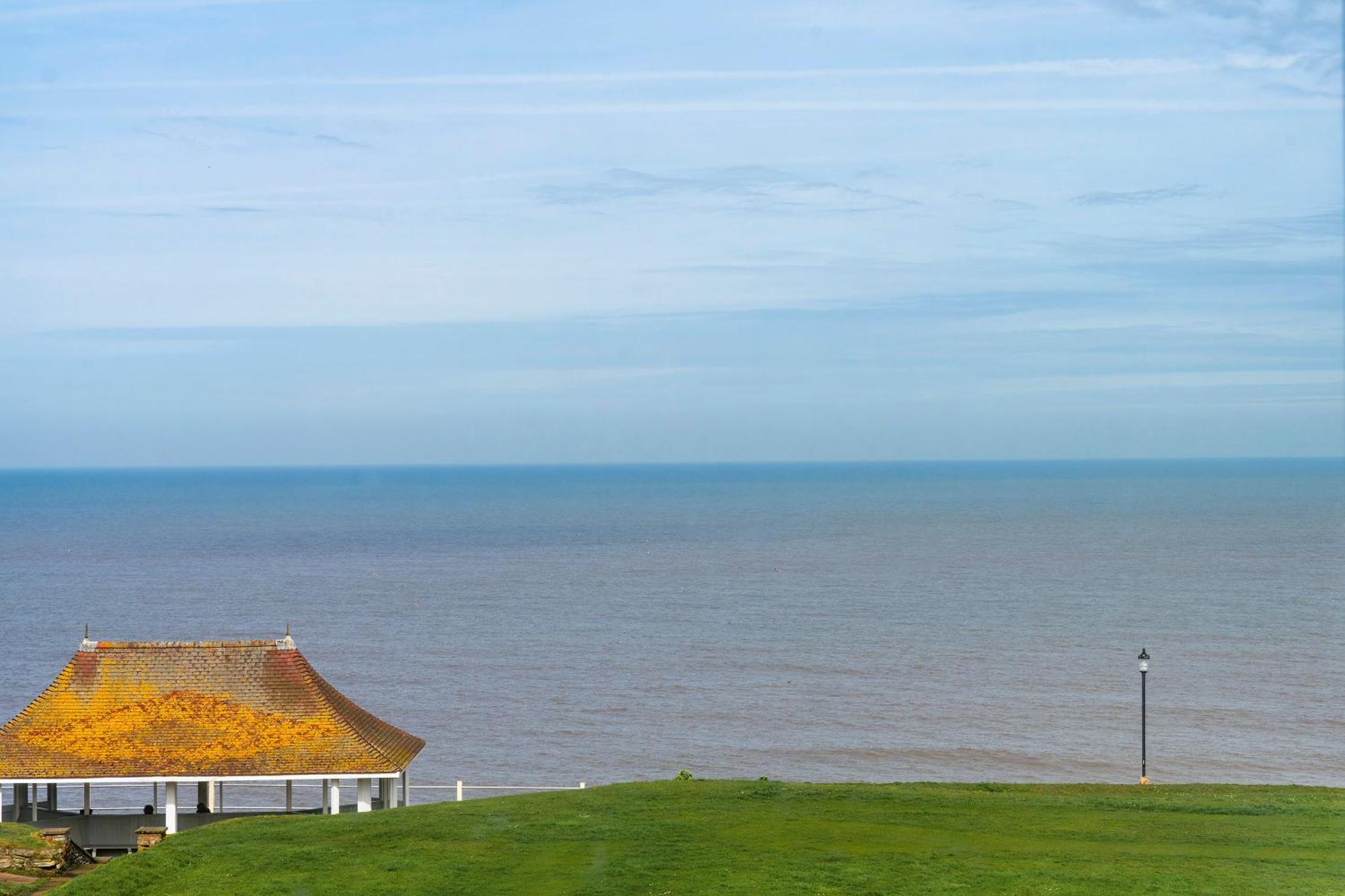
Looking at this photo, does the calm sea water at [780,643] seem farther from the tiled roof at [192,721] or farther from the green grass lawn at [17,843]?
the green grass lawn at [17,843]

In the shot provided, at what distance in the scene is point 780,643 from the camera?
75500 millimetres

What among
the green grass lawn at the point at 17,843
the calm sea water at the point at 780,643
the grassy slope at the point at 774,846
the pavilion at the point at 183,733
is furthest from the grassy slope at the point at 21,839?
the calm sea water at the point at 780,643

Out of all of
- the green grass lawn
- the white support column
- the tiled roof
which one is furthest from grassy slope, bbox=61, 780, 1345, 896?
the white support column

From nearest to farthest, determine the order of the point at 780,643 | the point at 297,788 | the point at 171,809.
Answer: the point at 171,809
the point at 297,788
the point at 780,643

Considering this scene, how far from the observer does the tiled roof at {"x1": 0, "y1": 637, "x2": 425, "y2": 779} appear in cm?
2734

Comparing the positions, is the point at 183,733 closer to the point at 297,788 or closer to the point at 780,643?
the point at 297,788

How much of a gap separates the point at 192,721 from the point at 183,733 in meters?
0.31

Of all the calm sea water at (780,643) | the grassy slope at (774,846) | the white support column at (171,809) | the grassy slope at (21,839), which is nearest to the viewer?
the grassy slope at (774,846)

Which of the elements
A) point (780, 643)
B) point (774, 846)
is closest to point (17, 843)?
point (774, 846)

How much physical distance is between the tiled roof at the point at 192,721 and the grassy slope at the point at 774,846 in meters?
2.39

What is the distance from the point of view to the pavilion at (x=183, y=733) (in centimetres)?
2727

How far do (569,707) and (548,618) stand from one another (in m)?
28.8

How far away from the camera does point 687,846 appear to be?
74.4 ft

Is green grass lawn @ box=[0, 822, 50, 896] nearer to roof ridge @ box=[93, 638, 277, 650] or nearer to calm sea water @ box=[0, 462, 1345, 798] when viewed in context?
roof ridge @ box=[93, 638, 277, 650]
